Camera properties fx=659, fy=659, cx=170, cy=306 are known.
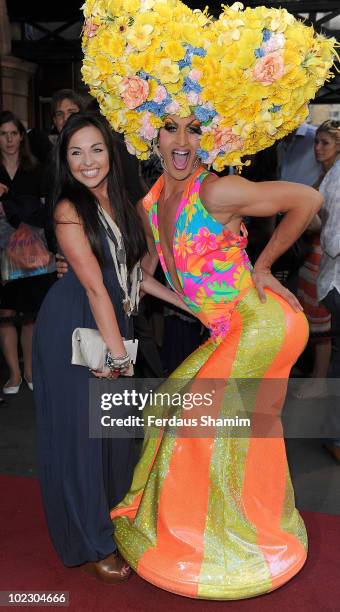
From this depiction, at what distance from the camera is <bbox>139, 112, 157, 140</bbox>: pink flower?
207 centimetres

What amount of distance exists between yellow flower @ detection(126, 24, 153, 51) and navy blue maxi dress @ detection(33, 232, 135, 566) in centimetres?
58

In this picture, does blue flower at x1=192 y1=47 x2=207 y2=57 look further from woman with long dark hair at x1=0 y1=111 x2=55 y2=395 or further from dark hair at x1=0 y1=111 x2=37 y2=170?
dark hair at x1=0 y1=111 x2=37 y2=170

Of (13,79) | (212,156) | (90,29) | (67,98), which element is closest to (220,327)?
(212,156)

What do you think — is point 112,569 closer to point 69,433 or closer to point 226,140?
point 69,433

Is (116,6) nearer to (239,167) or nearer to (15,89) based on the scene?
(239,167)

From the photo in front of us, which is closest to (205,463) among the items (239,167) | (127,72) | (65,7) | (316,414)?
(239,167)

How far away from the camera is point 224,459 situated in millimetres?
2176

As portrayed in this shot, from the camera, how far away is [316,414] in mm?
3949

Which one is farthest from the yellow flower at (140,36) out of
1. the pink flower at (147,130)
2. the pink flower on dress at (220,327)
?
the pink flower on dress at (220,327)

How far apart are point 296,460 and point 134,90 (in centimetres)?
216

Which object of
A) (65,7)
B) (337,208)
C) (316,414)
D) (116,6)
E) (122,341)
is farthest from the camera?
(65,7)

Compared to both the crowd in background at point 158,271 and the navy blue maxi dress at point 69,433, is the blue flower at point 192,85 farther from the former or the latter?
the crowd in background at point 158,271

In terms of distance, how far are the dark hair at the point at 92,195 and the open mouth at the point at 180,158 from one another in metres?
0.19

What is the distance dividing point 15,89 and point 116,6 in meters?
7.41
